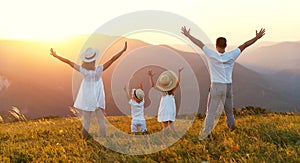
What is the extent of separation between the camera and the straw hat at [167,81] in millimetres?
11883

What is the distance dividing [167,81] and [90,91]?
110 inches

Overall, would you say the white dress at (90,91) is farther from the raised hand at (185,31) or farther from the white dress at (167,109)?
the white dress at (167,109)

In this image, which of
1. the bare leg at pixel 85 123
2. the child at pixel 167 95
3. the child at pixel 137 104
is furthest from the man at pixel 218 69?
the child at pixel 137 104

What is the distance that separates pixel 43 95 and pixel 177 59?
87.6 metres

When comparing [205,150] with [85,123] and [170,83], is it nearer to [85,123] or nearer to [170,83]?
[85,123]

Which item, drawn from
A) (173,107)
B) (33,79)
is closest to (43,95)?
(33,79)

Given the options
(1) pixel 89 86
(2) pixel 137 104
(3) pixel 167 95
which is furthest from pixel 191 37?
(2) pixel 137 104

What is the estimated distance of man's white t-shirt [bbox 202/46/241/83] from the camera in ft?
30.3

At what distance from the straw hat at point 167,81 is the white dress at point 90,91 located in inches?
94.1

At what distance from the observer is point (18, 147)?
30.1 ft

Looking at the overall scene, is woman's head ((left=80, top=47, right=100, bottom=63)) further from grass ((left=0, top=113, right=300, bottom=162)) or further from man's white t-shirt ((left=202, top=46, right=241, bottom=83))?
man's white t-shirt ((left=202, top=46, right=241, bottom=83))

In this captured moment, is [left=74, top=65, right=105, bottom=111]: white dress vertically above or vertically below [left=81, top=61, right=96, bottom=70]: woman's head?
below

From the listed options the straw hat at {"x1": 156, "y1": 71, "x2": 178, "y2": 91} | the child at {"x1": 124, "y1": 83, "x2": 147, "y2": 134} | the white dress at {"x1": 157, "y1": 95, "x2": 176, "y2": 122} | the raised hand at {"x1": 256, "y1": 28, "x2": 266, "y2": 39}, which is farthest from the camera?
the child at {"x1": 124, "y1": 83, "x2": 147, "y2": 134}

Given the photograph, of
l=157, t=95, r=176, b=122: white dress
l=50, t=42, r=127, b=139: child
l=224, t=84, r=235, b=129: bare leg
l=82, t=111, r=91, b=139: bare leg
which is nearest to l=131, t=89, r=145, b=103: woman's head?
l=157, t=95, r=176, b=122: white dress
